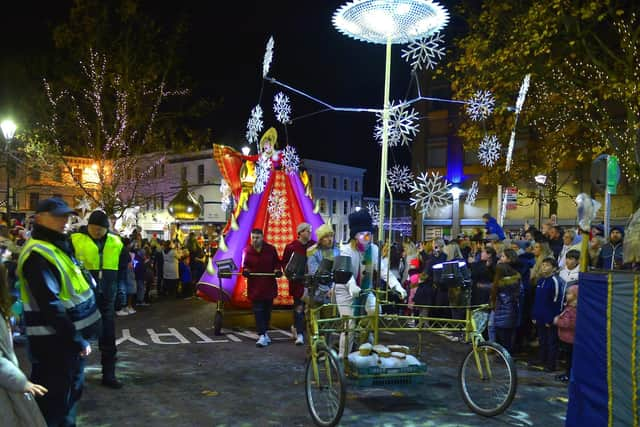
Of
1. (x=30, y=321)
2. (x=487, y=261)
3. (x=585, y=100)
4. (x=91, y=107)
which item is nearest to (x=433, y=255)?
(x=487, y=261)

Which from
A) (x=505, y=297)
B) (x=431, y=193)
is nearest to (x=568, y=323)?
(x=505, y=297)

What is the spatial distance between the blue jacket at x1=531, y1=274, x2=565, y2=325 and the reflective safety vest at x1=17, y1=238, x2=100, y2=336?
6.24m

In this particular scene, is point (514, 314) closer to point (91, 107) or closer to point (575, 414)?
point (575, 414)

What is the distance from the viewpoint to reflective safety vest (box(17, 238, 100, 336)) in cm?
433

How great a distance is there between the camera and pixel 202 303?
15484 millimetres

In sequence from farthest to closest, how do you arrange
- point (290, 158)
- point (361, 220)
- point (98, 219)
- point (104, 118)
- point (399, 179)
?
point (104, 118)
point (290, 158)
point (399, 179)
point (361, 220)
point (98, 219)

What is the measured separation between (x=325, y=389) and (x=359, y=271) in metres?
2.50

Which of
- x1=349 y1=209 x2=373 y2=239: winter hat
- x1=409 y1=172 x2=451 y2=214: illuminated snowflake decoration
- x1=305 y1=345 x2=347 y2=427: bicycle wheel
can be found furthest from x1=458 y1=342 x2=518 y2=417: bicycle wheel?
x1=349 y1=209 x2=373 y2=239: winter hat

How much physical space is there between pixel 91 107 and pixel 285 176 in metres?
13.9

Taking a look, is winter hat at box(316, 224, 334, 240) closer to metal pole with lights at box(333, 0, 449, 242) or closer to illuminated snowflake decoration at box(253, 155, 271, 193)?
metal pole with lights at box(333, 0, 449, 242)

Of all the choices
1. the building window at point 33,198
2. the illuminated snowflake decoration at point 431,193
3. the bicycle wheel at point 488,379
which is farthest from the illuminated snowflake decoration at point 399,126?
the building window at point 33,198

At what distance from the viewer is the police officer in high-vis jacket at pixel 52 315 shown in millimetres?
4305

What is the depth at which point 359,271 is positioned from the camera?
26.0 ft

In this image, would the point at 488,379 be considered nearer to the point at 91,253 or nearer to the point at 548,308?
the point at 548,308
